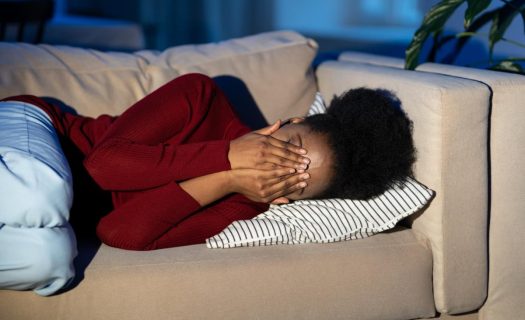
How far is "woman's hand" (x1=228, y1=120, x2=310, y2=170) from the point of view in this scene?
1635 mm

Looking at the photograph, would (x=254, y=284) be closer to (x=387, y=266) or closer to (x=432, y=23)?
(x=387, y=266)

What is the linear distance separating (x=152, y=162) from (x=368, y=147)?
0.52 metres

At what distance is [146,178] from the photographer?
1.70 metres

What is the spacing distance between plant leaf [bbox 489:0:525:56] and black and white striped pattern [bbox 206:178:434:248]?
2.01 feet

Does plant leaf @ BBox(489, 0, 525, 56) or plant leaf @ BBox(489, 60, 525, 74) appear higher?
plant leaf @ BBox(489, 0, 525, 56)

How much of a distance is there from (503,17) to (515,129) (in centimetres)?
61

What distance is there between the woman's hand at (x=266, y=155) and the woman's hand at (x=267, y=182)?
0.01 m

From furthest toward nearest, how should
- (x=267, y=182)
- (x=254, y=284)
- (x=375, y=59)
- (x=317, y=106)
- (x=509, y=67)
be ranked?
(x=375, y=59)
(x=317, y=106)
(x=509, y=67)
(x=267, y=182)
(x=254, y=284)

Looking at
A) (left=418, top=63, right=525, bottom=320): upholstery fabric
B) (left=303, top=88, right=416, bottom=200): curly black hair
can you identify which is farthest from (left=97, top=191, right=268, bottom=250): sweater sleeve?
(left=418, top=63, right=525, bottom=320): upholstery fabric

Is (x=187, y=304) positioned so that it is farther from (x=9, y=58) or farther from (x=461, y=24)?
(x=461, y=24)

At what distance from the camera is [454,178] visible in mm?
1661

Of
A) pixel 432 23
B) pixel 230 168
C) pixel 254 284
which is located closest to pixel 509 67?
pixel 432 23

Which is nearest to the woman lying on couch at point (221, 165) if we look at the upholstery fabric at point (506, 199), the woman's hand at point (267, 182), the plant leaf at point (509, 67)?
the woman's hand at point (267, 182)

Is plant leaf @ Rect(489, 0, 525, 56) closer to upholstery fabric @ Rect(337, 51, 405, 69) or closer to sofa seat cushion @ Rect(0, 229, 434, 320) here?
upholstery fabric @ Rect(337, 51, 405, 69)
